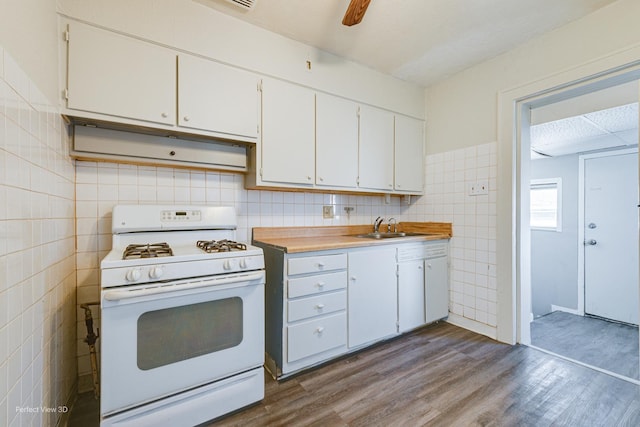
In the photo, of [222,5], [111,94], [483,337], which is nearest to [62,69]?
[111,94]

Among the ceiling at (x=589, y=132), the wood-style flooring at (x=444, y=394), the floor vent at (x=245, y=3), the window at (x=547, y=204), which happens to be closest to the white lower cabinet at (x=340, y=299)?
the wood-style flooring at (x=444, y=394)

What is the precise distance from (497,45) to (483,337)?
2433 millimetres

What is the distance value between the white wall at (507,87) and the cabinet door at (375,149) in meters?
0.58

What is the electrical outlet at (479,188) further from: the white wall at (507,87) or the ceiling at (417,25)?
the ceiling at (417,25)

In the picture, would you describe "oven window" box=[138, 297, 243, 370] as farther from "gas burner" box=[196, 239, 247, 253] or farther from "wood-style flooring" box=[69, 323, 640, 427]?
"wood-style flooring" box=[69, 323, 640, 427]

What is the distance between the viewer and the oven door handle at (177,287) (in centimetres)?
114

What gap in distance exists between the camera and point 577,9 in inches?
69.4

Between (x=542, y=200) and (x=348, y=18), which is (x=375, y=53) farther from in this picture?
(x=542, y=200)

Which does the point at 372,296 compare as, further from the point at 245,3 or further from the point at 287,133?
the point at 245,3

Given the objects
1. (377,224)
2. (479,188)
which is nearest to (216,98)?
(377,224)

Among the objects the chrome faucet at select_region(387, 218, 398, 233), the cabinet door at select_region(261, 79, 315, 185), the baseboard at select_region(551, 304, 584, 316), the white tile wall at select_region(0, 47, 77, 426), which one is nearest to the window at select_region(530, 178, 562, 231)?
the baseboard at select_region(551, 304, 584, 316)

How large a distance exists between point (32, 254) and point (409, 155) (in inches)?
109

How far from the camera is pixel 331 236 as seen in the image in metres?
2.56

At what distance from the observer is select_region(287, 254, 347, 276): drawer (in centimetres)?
176
